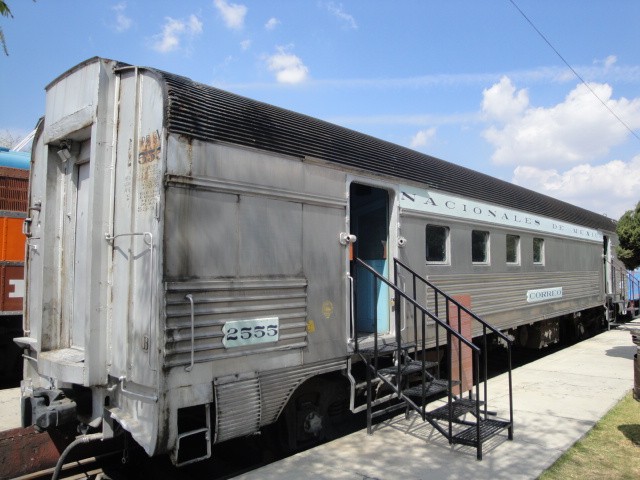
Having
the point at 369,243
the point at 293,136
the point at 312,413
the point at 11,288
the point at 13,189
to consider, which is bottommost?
the point at 312,413

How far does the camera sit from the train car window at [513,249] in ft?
29.3

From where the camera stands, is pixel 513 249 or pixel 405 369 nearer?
pixel 405 369

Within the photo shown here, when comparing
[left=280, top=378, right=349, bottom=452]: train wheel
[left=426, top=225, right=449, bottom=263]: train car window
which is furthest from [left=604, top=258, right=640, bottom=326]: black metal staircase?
[left=280, top=378, right=349, bottom=452]: train wheel

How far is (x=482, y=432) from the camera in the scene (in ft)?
16.1

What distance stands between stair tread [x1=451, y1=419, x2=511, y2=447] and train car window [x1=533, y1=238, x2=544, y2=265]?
18.2 feet

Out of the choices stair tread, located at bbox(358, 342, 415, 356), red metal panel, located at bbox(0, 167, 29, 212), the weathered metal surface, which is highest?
red metal panel, located at bbox(0, 167, 29, 212)

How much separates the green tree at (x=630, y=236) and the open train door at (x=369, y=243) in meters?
6.67

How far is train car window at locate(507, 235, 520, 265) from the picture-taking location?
29.3ft

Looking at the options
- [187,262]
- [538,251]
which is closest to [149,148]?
[187,262]

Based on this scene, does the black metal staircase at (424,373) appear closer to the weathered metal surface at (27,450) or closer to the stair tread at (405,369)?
the stair tread at (405,369)

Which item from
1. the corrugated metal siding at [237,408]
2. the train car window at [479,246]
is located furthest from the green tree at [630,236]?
the corrugated metal siding at [237,408]

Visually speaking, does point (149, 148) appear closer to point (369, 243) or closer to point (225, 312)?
point (225, 312)

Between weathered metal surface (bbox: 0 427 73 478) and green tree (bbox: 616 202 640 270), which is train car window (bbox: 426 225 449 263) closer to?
weathered metal surface (bbox: 0 427 73 478)

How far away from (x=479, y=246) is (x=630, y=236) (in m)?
4.64
